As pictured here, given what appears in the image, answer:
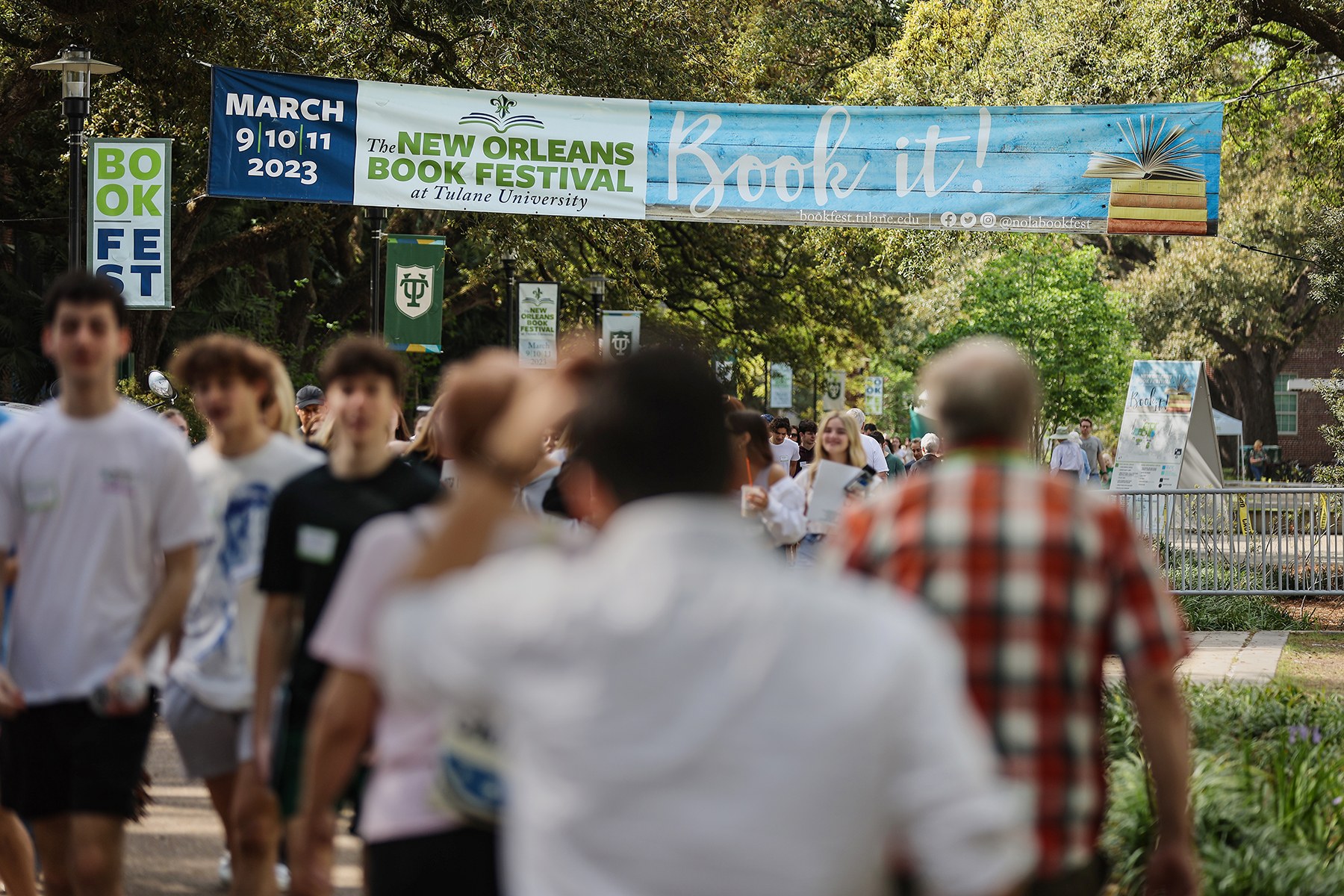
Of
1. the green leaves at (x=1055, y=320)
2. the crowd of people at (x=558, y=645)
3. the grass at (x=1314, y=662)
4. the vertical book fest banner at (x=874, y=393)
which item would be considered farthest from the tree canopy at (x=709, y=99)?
the crowd of people at (x=558, y=645)

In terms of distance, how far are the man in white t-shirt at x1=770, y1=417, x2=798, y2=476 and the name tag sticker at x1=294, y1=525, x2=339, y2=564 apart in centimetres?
1247

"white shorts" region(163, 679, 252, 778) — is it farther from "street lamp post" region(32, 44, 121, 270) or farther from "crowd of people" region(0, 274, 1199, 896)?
"street lamp post" region(32, 44, 121, 270)

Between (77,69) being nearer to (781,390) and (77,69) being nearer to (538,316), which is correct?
(538,316)

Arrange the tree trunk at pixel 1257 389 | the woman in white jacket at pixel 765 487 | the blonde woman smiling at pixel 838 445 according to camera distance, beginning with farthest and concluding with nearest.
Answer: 1. the tree trunk at pixel 1257 389
2. the blonde woman smiling at pixel 838 445
3. the woman in white jacket at pixel 765 487

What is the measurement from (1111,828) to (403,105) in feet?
28.9

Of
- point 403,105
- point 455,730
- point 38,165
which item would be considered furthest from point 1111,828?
point 38,165

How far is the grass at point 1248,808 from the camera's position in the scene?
514cm

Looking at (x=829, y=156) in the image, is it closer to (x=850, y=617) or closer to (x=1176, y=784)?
(x=1176, y=784)

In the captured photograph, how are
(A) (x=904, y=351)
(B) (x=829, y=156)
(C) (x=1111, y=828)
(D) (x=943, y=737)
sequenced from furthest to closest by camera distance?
(A) (x=904, y=351) < (B) (x=829, y=156) < (C) (x=1111, y=828) < (D) (x=943, y=737)

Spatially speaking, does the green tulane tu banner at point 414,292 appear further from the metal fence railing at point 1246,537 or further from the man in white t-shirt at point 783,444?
the metal fence railing at point 1246,537

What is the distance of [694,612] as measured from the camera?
69.7 inches

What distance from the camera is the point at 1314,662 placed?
11641mm

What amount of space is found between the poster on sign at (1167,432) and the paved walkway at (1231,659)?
969cm

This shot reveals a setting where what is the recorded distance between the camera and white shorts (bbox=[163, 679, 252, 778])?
4707 millimetres
